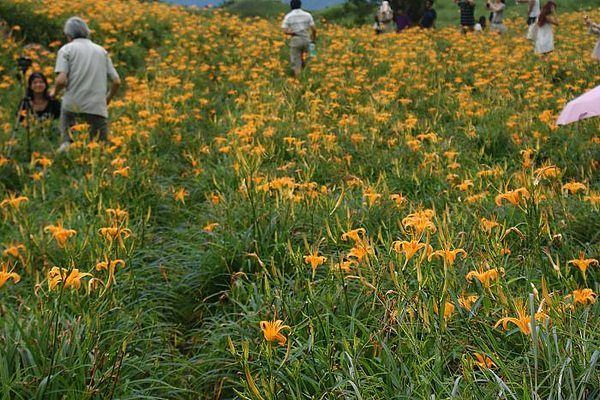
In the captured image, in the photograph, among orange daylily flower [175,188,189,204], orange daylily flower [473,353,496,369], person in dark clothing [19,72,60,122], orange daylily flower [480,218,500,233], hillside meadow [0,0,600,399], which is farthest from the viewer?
person in dark clothing [19,72,60,122]

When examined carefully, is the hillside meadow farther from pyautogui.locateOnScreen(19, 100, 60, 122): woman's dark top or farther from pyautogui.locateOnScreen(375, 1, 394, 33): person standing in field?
pyautogui.locateOnScreen(375, 1, 394, 33): person standing in field

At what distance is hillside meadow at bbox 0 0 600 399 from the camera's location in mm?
2178

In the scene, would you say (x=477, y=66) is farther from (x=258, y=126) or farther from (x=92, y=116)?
(x=92, y=116)

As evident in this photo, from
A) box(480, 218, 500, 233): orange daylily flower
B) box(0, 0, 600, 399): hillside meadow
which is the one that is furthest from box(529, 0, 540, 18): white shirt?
box(480, 218, 500, 233): orange daylily flower

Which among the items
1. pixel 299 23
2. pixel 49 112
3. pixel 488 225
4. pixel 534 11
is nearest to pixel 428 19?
pixel 534 11

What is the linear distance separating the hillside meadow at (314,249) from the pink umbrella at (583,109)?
425 millimetres

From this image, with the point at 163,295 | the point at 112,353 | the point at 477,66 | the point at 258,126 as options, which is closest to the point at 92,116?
the point at 258,126

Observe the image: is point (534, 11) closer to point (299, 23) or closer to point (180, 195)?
point (299, 23)

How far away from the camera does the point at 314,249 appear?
114 inches

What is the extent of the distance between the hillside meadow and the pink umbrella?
0.43m

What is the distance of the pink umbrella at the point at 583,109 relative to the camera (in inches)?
185

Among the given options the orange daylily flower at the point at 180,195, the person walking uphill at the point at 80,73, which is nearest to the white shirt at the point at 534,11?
the person walking uphill at the point at 80,73

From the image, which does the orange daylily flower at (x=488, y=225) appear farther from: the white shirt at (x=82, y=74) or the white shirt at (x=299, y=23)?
the white shirt at (x=299, y=23)

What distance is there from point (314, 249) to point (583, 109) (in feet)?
9.79
